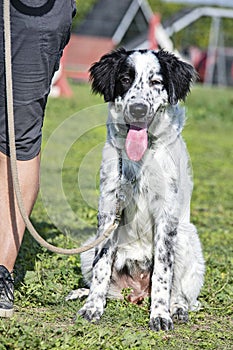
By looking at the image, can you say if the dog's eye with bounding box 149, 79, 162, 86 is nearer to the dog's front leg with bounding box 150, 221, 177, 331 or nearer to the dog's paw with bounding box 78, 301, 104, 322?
the dog's front leg with bounding box 150, 221, 177, 331

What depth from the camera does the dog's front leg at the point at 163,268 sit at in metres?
4.18

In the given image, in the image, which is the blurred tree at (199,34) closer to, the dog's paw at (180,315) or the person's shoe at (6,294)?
the dog's paw at (180,315)

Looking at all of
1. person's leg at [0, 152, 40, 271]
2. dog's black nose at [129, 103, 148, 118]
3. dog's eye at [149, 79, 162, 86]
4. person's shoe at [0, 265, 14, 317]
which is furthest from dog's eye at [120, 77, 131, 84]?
person's shoe at [0, 265, 14, 317]

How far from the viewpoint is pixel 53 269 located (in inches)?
194

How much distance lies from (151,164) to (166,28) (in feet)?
110

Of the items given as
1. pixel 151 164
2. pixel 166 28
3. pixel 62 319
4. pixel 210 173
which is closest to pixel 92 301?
pixel 62 319

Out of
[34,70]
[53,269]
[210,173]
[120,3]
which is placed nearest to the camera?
[34,70]

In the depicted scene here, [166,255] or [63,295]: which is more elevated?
[166,255]

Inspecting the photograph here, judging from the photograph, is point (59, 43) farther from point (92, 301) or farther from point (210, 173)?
point (210, 173)

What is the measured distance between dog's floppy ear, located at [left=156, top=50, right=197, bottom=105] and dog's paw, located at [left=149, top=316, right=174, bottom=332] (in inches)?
49.8

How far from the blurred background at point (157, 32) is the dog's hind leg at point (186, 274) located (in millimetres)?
23534

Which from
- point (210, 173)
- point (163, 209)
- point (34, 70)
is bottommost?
point (210, 173)

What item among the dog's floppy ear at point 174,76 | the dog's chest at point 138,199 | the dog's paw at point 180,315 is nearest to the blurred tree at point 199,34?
the dog's floppy ear at point 174,76

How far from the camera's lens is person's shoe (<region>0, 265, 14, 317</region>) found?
12.8 feet
